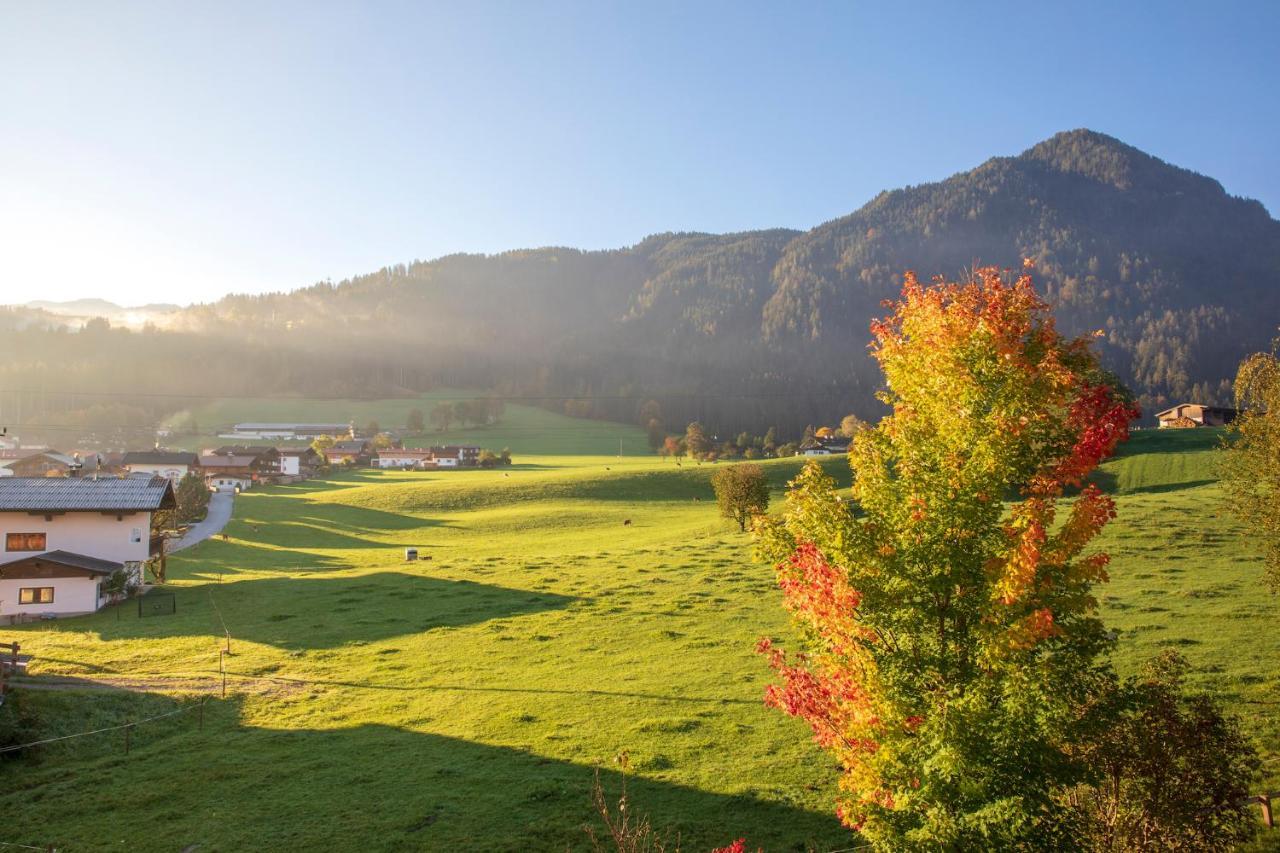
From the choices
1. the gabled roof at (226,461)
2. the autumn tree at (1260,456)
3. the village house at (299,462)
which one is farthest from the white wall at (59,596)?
the village house at (299,462)

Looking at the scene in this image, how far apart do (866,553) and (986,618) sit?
2070 millimetres

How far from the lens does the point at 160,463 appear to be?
123 meters

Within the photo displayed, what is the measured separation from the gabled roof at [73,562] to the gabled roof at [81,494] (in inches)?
130

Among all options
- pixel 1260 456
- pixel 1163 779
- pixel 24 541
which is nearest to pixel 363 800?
pixel 1163 779

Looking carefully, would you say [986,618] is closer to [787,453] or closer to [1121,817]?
[1121,817]

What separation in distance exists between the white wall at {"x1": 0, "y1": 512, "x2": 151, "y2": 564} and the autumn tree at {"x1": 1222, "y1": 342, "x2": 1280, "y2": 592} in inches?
2506

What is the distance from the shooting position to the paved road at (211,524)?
71625 mm

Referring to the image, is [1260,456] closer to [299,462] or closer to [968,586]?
[968,586]

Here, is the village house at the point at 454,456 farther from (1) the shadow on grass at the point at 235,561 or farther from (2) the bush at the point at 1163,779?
(2) the bush at the point at 1163,779

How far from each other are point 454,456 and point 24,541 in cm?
10520

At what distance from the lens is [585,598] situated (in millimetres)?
44031

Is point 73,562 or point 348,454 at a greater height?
point 348,454

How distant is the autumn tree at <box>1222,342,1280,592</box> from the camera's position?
26.1 metres

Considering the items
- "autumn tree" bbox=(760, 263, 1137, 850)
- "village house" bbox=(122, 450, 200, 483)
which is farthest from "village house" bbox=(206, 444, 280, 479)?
"autumn tree" bbox=(760, 263, 1137, 850)
